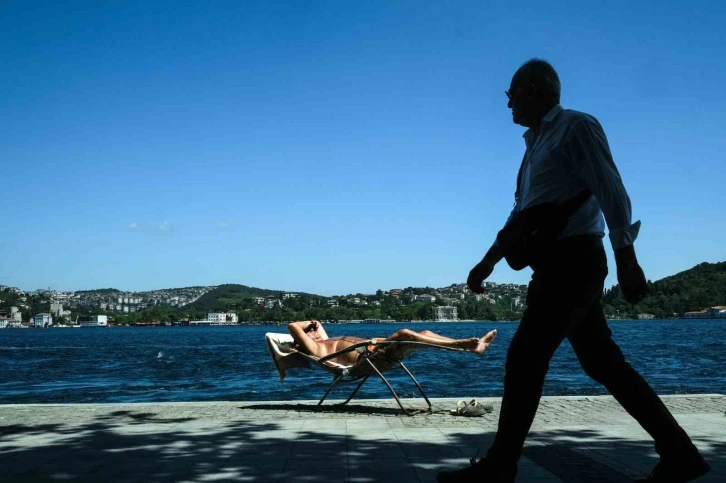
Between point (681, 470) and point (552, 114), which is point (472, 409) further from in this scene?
point (552, 114)

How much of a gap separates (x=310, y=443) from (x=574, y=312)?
2864 millimetres

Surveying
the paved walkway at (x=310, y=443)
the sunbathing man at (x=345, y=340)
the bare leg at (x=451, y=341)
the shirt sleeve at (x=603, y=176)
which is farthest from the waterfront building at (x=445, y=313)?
the shirt sleeve at (x=603, y=176)

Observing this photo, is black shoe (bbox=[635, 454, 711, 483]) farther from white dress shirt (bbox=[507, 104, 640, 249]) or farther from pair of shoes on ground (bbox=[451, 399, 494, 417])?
pair of shoes on ground (bbox=[451, 399, 494, 417])

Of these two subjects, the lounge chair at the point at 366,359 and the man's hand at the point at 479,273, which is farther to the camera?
the lounge chair at the point at 366,359

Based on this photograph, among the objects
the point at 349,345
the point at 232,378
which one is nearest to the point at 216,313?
the point at 232,378

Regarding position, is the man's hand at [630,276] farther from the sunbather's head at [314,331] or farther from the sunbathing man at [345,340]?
the sunbather's head at [314,331]

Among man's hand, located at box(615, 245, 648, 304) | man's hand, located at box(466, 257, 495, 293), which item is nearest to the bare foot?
man's hand, located at box(466, 257, 495, 293)

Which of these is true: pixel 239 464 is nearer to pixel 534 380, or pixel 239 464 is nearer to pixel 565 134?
pixel 534 380

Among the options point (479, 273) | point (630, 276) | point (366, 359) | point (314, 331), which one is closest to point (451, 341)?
point (366, 359)

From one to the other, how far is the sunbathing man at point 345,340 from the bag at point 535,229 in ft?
15.4

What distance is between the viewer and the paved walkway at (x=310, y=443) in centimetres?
432

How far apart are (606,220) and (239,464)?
2802 millimetres

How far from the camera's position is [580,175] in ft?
10.6

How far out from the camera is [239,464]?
4.65 meters
